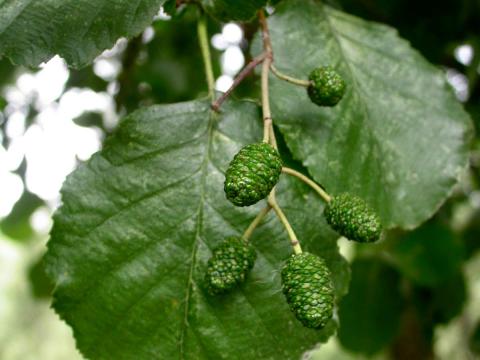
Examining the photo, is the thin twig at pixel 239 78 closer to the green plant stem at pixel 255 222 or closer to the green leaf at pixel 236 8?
the green leaf at pixel 236 8

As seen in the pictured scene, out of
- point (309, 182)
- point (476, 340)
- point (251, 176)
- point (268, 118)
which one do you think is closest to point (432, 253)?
point (476, 340)

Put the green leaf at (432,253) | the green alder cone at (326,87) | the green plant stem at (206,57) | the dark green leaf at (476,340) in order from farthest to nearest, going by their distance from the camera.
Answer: the dark green leaf at (476,340) < the green leaf at (432,253) < the green plant stem at (206,57) < the green alder cone at (326,87)

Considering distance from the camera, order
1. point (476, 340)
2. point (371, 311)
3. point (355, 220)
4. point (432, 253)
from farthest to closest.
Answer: point (476, 340)
point (371, 311)
point (432, 253)
point (355, 220)

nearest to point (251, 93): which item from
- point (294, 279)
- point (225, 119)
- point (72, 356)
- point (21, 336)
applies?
point (225, 119)

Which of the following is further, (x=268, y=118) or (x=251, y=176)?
(x=268, y=118)

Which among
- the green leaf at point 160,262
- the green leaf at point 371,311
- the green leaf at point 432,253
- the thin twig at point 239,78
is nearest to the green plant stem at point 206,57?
the thin twig at point 239,78

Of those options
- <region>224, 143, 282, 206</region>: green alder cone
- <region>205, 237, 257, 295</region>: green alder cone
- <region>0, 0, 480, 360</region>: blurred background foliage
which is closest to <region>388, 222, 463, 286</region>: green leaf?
<region>0, 0, 480, 360</region>: blurred background foliage

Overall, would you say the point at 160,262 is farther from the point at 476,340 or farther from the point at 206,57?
the point at 476,340
